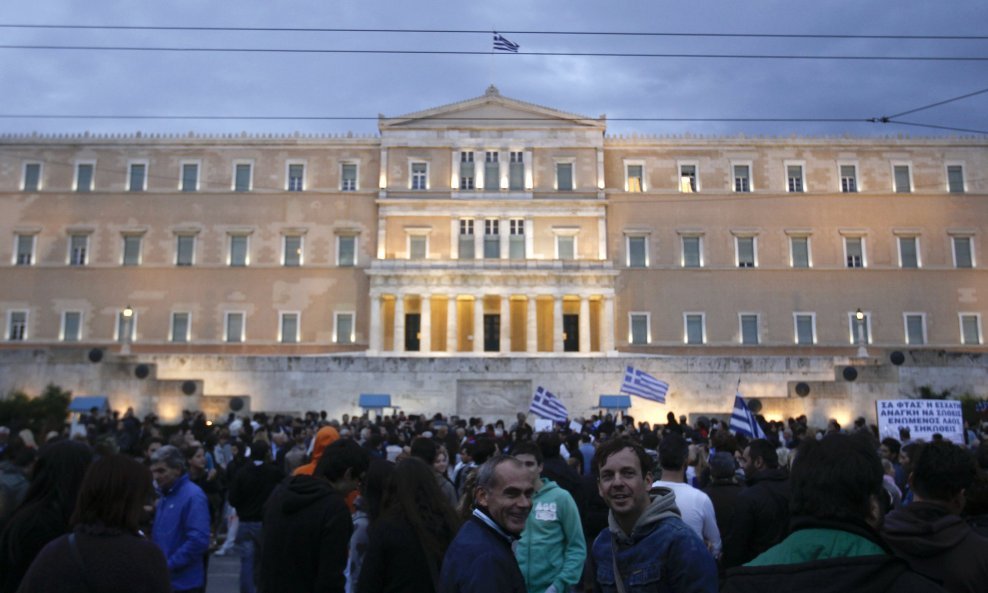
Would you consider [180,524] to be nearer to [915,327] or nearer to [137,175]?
[137,175]

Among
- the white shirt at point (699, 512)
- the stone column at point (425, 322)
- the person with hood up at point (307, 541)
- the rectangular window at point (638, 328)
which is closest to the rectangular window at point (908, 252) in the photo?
the rectangular window at point (638, 328)

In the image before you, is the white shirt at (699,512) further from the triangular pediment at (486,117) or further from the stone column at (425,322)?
the triangular pediment at (486,117)

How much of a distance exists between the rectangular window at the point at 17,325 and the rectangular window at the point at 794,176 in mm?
37716

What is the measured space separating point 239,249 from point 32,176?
11121 millimetres

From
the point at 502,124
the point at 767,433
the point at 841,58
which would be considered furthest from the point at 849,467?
the point at 502,124

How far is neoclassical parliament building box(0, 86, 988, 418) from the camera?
134 ft

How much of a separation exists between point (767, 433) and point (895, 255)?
30587 mm

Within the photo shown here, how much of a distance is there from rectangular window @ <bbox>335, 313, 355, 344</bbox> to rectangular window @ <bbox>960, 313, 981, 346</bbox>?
2909cm

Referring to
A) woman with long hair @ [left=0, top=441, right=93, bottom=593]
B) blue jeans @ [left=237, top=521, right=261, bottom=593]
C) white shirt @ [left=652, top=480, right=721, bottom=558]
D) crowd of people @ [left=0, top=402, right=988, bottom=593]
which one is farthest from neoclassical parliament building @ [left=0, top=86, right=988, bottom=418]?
woman with long hair @ [left=0, top=441, right=93, bottom=593]

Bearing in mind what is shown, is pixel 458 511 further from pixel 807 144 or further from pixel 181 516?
pixel 807 144

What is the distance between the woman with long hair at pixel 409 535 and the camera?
14.0 ft

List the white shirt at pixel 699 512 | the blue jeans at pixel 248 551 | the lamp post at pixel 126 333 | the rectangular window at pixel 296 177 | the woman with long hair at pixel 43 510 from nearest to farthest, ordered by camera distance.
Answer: the woman with long hair at pixel 43 510 → the white shirt at pixel 699 512 → the blue jeans at pixel 248 551 → the lamp post at pixel 126 333 → the rectangular window at pixel 296 177

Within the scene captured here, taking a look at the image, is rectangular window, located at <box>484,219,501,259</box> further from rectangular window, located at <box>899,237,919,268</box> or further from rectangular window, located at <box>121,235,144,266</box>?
rectangular window, located at <box>899,237,919,268</box>

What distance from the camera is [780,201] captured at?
42188 mm
